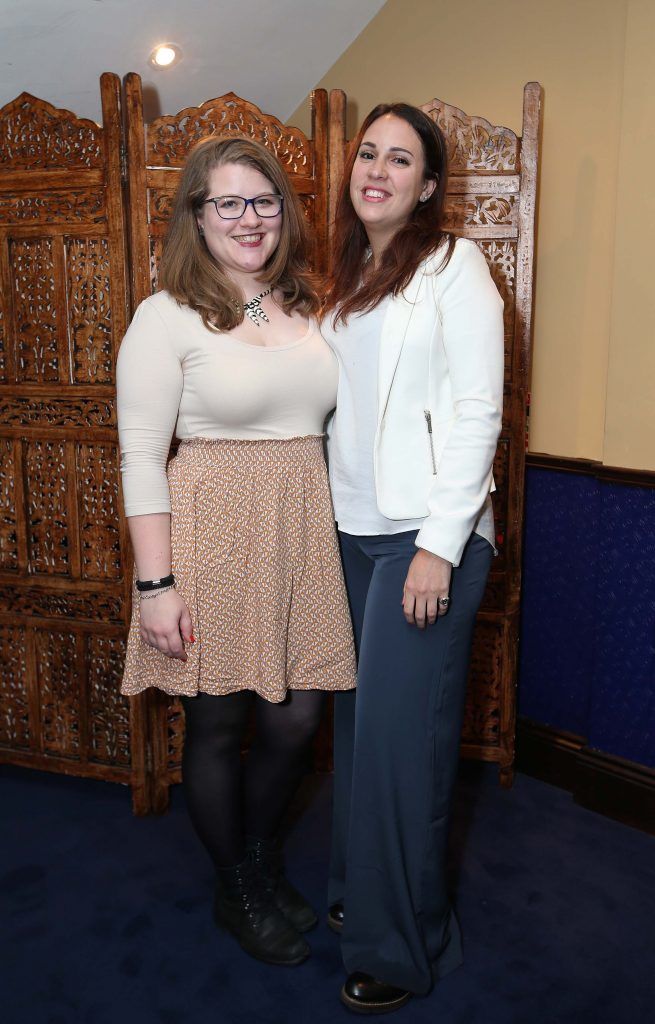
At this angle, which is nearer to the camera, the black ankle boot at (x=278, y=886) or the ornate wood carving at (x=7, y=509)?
the black ankle boot at (x=278, y=886)

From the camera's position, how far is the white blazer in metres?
1.66

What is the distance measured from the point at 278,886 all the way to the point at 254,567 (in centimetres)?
81

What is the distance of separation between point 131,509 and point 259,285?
54cm

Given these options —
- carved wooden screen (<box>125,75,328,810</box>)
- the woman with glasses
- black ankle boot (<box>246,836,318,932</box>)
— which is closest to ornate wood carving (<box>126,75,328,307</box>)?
carved wooden screen (<box>125,75,328,810</box>)

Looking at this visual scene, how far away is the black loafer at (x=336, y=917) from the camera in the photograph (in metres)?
2.12

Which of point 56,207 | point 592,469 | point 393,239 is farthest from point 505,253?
point 56,207

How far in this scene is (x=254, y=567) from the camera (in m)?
1.89

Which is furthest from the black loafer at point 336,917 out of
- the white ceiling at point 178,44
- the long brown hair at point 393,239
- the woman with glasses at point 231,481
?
the white ceiling at point 178,44

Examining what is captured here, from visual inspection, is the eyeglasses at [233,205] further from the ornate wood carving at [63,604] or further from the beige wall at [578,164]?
the ornate wood carving at [63,604]

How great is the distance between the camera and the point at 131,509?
1830 mm

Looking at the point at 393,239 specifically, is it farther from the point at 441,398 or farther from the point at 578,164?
the point at 578,164

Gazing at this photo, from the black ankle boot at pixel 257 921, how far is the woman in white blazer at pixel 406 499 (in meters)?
0.18

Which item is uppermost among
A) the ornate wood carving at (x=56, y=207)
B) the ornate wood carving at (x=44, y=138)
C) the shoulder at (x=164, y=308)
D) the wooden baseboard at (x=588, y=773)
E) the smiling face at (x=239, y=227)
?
the ornate wood carving at (x=44, y=138)

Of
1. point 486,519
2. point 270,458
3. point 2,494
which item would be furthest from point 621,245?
point 2,494
